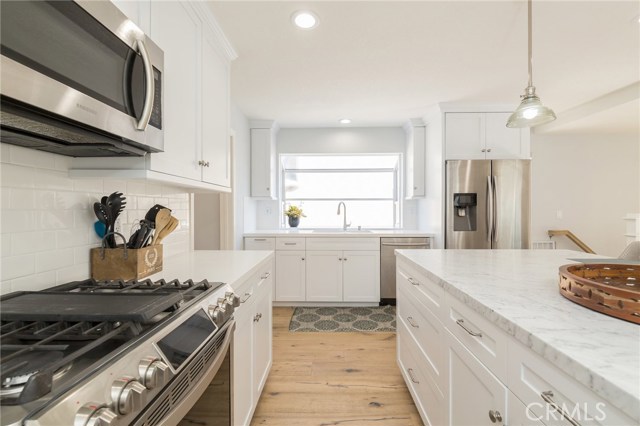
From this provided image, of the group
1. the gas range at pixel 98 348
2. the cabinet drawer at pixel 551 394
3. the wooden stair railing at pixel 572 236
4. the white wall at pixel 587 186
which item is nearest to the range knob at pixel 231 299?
the gas range at pixel 98 348

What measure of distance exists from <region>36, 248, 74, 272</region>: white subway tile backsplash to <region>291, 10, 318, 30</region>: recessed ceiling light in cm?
176

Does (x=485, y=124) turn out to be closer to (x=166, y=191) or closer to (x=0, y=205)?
(x=166, y=191)

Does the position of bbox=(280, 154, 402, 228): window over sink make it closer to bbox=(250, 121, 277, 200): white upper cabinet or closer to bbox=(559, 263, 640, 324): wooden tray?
bbox=(250, 121, 277, 200): white upper cabinet

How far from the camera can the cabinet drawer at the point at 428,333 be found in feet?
4.24

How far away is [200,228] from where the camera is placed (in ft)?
11.0

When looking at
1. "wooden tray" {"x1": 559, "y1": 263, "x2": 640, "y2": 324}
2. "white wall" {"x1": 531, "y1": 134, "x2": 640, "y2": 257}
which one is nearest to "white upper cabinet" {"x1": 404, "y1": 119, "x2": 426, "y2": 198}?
"white wall" {"x1": 531, "y1": 134, "x2": 640, "y2": 257}

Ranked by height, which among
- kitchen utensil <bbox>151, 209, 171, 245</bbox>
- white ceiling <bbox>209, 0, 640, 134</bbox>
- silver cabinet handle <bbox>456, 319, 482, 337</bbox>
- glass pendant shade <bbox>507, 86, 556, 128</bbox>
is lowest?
silver cabinet handle <bbox>456, 319, 482, 337</bbox>

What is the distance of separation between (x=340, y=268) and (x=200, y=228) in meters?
1.73

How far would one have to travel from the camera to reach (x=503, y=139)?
3.44m

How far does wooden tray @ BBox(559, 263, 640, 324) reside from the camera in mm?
743

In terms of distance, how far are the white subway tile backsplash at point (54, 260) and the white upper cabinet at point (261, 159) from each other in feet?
9.43

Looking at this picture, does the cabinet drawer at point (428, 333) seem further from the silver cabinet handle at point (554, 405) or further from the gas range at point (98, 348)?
the gas range at point (98, 348)

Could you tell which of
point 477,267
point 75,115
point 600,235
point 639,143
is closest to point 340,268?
point 477,267

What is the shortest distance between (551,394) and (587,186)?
17.0 ft
